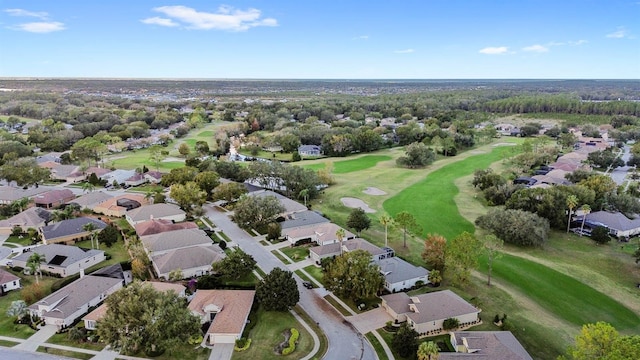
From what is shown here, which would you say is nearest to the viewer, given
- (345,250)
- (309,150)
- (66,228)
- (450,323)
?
(450,323)

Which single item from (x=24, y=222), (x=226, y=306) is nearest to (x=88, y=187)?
(x=24, y=222)

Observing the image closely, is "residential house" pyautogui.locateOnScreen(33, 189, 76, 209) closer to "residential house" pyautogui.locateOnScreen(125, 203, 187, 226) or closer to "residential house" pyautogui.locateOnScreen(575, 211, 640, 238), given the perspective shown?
"residential house" pyautogui.locateOnScreen(125, 203, 187, 226)

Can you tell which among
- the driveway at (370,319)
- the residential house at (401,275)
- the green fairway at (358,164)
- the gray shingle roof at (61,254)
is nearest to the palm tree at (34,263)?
the gray shingle roof at (61,254)

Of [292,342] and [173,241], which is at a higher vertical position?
[173,241]

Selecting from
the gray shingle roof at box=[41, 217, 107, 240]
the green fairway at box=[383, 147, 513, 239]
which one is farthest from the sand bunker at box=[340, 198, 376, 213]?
the gray shingle roof at box=[41, 217, 107, 240]

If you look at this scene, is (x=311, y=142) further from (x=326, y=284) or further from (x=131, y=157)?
(x=326, y=284)

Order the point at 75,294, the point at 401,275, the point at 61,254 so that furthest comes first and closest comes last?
the point at 61,254
the point at 401,275
the point at 75,294

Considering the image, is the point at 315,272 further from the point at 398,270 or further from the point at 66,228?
the point at 66,228

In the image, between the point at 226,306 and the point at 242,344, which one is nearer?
the point at 242,344
